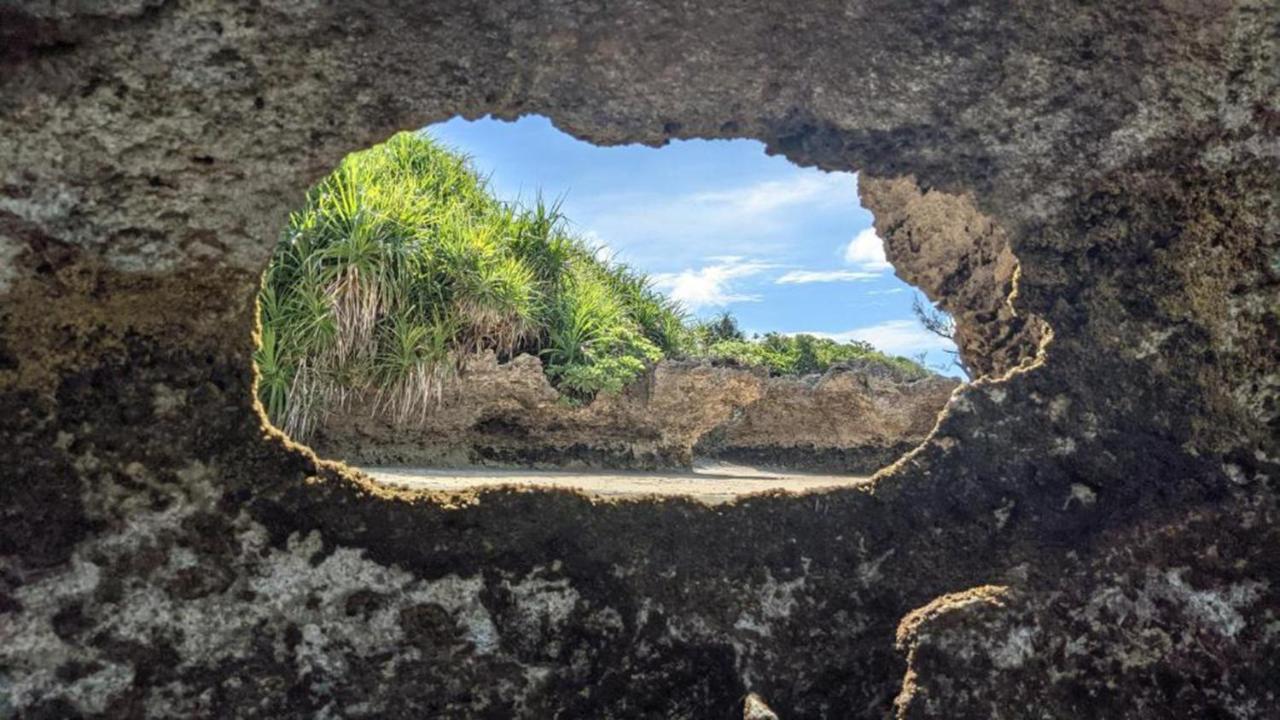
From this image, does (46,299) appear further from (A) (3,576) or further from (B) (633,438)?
(B) (633,438)

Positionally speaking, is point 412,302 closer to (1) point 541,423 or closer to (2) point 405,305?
(2) point 405,305

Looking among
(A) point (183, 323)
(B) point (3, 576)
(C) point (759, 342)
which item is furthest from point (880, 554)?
(C) point (759, 342)

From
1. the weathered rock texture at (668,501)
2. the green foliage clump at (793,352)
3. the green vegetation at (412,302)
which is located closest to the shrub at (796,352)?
the green foliage clump at (793,352)

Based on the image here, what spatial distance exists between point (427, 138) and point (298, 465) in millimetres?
8733

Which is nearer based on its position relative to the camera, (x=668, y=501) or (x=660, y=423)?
(x=668, y=501)

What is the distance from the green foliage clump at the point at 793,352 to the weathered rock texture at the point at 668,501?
23.6ft

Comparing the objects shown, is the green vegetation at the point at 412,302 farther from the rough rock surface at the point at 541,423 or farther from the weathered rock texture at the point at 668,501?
the weathered rock texture at the point at 668,501

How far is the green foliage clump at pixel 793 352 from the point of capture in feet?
35.6

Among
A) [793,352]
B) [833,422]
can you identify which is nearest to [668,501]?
[833,422]

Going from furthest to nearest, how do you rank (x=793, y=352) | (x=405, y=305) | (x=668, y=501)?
1. (x=793, y=352)
2. (x=405, y=305)
3. (x=668, y=501)

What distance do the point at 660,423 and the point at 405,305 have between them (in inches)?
86.8

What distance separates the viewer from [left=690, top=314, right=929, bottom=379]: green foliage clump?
10844 mm

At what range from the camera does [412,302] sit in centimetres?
866

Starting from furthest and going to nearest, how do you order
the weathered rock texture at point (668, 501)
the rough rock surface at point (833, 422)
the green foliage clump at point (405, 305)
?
the rough rock surface at point (833, 422) < the green foliage clump at point (405, 305) < the weathered rock texture at point (668, 501)
